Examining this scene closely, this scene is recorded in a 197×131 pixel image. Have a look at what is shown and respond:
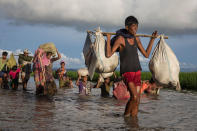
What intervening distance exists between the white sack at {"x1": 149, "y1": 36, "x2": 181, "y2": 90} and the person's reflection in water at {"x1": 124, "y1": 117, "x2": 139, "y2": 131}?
1.14 metres

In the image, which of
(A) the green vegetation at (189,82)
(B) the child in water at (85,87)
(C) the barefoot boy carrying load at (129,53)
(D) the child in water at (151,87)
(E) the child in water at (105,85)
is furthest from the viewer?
(A) the green vegetation at (189,82)

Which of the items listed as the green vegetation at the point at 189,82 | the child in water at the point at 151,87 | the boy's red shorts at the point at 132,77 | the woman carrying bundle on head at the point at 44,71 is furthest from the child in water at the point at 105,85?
the green vegetation at the point at 189,82

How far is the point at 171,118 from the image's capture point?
248 inches

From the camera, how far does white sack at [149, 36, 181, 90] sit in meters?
6.51

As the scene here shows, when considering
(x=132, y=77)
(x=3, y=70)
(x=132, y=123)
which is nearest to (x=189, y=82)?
(x=3, y=70)

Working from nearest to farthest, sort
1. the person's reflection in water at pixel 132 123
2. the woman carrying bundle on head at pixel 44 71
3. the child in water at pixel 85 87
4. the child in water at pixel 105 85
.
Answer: the person's reflection in water at pixel 132 123 < the woman carrying bundle on head at pixel 44 71 < the child in water at pixel 105 85 < the child in water at pixel 85 87

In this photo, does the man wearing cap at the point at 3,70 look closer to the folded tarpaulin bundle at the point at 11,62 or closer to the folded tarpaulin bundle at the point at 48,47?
the folded tarpaulin bundle at the point at 11,62

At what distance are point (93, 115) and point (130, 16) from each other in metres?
2.17

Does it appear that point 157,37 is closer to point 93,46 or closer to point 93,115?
point 93,46

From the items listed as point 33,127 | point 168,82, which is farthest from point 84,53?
point 33,127

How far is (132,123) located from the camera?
215 inches

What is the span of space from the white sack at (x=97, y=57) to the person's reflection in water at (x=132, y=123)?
130cm

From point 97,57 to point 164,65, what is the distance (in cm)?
141

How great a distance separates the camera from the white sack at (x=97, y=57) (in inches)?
261
